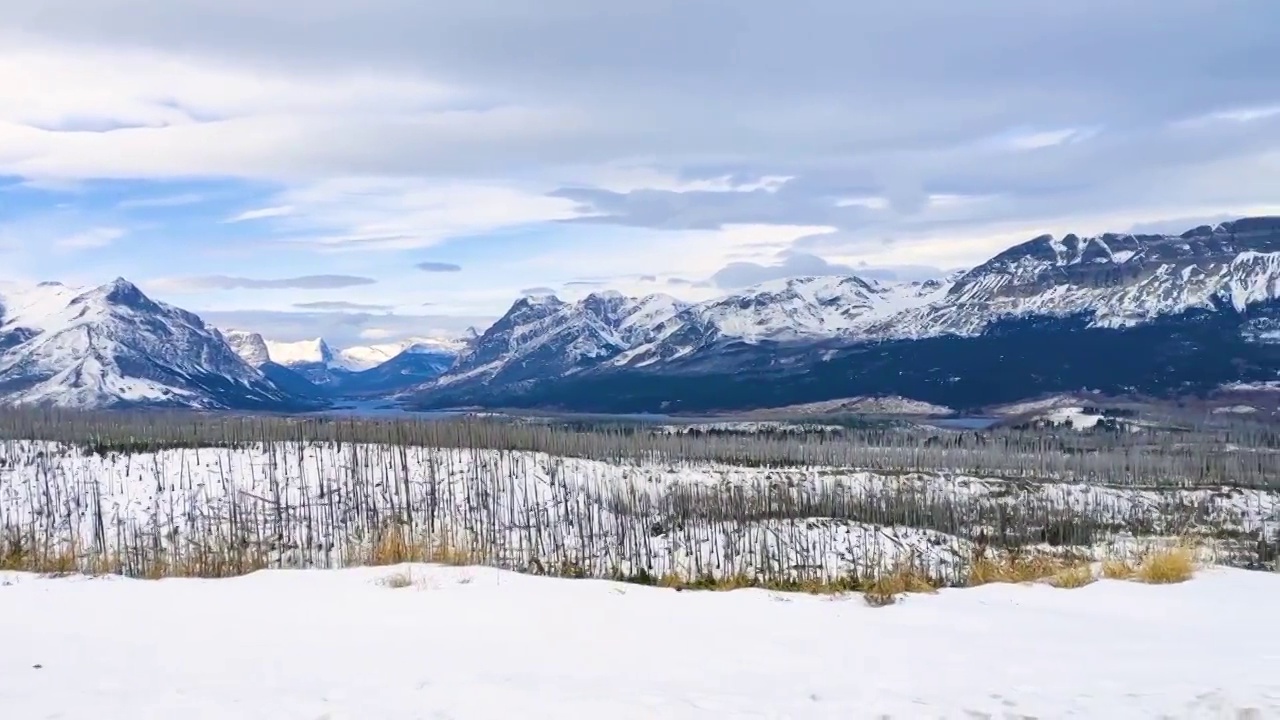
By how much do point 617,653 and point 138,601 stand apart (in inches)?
191

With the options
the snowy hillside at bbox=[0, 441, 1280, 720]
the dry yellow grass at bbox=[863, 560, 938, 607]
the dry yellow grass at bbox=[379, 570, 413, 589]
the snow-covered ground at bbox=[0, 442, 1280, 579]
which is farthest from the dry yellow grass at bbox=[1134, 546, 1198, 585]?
the snow-covered ground at bbox=[0, 442, 1280, 579]

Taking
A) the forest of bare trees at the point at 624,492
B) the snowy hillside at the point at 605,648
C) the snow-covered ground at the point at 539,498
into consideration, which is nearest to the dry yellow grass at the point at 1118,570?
the snowy hillside at the point at 605,648

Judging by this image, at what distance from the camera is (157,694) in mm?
6754

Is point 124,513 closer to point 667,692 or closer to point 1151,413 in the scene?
point 667,692

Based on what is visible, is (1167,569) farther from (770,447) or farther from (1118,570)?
(770,447)

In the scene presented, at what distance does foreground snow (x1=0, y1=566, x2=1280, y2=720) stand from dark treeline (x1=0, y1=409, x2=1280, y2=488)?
207 ft

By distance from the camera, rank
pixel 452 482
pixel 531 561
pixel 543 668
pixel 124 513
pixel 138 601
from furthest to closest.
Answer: pixel 452 482, pixel 124 513, pixel 531 561, pixel 138 601, pixel 543 668

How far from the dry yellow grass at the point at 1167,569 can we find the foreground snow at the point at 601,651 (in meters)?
0.63

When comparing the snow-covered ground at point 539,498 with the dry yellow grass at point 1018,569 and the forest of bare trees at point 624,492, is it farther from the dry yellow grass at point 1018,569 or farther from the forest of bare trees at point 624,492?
the dry yellow grass at point 1018,569

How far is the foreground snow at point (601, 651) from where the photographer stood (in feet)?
21.9

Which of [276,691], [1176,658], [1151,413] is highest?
[276,691]

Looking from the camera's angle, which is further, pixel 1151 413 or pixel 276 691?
pixel 1151 413

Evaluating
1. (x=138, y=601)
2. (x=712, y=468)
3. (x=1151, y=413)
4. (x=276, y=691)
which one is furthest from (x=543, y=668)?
(x=1151, y=413)

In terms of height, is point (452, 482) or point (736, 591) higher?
point (736, 591)
